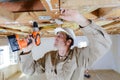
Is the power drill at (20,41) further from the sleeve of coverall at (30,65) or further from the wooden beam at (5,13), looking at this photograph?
the wooden beam at (5,13)

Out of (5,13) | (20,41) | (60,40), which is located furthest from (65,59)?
(5,13)

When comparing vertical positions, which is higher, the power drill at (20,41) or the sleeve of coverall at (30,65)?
the power drill at (20,41)

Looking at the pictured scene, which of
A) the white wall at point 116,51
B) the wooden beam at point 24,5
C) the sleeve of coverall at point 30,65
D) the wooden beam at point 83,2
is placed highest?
the wooden beam at point 24,5

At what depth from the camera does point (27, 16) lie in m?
2.94

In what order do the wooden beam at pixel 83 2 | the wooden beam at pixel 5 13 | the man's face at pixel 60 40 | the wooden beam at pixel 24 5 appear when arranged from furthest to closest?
the wooden beam at pixel 5 13, the wooden beam at pixel 24 5, the wooden beam at pixel 83 2, the man's face at pixel 60 40

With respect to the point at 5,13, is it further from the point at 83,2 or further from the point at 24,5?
the point at 83,2

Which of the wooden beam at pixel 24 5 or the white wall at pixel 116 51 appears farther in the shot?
the white wall at pixel 116 51

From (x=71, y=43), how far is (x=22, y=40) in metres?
0.51

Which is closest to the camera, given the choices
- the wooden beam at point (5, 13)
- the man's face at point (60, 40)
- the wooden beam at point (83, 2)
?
the man's face at point (60, 40)

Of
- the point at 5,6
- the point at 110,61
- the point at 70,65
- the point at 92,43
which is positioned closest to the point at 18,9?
the point at 5,6

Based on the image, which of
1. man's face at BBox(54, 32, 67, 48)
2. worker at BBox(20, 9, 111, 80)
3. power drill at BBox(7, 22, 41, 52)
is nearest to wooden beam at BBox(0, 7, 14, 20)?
power drill at BBox(7, 22, 41, 52)

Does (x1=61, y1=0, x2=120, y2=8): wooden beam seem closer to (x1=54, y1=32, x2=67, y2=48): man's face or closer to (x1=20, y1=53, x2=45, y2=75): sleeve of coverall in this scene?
(x1=54, y1=32, x2=67, y2=48): man's face

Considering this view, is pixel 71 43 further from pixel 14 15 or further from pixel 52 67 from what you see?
pixel 14 15

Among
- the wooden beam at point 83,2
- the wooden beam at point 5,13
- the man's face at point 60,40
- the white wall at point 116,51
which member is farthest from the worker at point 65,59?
the white wall at point 116,51
